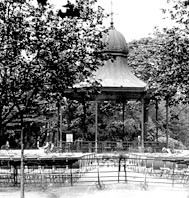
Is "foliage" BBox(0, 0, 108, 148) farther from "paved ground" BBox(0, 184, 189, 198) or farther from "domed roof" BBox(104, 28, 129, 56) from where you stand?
"domed roof" BBox(104, 28, 129, 56)

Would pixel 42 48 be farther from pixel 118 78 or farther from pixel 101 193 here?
→ pixel 118 78

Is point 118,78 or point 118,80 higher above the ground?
point 118,78

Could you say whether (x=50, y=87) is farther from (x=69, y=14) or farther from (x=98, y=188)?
(x=69, y=14)

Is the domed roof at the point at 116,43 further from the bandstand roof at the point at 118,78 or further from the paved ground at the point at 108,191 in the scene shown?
the paved ground at the point at 108,191

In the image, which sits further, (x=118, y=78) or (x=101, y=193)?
(x=118, y=78)

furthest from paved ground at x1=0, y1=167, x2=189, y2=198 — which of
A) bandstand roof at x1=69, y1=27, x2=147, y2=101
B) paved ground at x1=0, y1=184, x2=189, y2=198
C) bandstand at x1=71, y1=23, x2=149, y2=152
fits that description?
bandstand roof at x1=69, y1=27, x2=147, y2=101

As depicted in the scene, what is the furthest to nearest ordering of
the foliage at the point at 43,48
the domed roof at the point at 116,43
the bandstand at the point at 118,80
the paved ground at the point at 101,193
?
the domed roof at the point at 116,43, the bandstand at the point at 118,80, the paved ground at the point at 101,193, the foliage at the point at 43,48

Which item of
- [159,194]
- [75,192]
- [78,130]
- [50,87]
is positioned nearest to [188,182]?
[159,194]

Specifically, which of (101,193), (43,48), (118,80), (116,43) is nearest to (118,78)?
(118,80)

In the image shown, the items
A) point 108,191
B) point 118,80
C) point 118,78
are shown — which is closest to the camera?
point 108,191

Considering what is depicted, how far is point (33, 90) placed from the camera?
12.4 m

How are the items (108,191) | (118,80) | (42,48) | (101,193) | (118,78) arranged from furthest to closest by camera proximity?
1. (118,78)
2. (118,80)
3. (108,191)
4. (101,193)
5. (42,48)

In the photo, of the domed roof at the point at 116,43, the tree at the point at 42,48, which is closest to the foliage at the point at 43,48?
the tree at the point at 42,48

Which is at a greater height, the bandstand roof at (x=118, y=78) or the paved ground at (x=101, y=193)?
the bandstand roof at (x=118, y=78)
